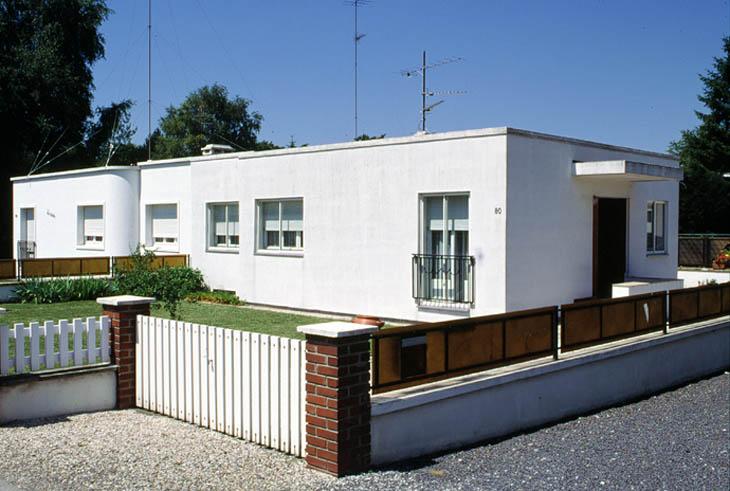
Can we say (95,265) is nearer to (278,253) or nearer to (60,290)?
(60,290)

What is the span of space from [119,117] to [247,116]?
18533 millimetres

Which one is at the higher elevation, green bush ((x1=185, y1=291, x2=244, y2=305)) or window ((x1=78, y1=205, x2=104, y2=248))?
window ((x1=78, y1=205, x2=104, y2=248))

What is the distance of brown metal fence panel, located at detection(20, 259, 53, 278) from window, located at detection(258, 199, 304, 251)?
6.03m

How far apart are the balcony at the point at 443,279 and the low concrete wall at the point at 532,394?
3.77 meters

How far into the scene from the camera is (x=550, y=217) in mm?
14648

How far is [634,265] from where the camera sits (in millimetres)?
17719

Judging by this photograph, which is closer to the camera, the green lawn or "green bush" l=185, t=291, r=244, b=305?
the green lawn

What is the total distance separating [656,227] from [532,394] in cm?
1184

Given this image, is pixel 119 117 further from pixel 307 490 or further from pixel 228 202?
pixel 307 490

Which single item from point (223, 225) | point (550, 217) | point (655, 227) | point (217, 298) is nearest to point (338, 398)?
point (550, 217)

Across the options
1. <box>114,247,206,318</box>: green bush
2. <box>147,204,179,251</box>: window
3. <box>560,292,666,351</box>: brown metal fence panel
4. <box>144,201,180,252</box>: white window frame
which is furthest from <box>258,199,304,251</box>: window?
<box>560,292,666,351</box>: brown metal fence panel

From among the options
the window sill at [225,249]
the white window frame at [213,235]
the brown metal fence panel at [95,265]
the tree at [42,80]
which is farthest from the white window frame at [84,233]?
the tree at [42,80]

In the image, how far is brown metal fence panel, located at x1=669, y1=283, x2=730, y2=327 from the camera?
1241cm

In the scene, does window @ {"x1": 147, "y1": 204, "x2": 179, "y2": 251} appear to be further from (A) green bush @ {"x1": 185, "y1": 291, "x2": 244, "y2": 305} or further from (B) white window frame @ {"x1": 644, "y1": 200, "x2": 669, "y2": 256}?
(B) white window frame @ {"x1": 644, "y1": 200, "x2": 669, "y2": 256}
